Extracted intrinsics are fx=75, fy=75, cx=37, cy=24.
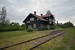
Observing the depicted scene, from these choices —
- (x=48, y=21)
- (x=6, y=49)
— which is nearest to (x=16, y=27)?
(x=48, y=21)

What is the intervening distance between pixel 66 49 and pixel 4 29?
24.2 meters

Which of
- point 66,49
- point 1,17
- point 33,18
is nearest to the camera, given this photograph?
point 66,49

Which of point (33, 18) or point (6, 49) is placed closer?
point (6, 49)

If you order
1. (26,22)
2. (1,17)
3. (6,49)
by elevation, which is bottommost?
(6,49)

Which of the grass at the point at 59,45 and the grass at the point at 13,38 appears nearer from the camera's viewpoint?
the grass at the point at 59,45

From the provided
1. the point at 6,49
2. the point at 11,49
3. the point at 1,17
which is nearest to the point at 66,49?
the point at 11,49

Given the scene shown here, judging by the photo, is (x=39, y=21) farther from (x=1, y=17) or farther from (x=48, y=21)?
(x=1, y=17)

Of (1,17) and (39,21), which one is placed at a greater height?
(1,17)

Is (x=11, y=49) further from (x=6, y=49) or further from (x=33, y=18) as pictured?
(x=33, y=18)

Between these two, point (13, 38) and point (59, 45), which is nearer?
point (59, 45)

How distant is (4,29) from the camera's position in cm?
2600

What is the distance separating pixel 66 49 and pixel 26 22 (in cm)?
2991

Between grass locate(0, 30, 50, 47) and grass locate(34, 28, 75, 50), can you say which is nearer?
grass locate(34, 28, 75, 50)

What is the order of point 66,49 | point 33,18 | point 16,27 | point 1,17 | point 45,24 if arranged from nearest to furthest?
1. point 66,49
2. point 16,27
3. point 33,18
4. point 45,24
5. point 1,17
